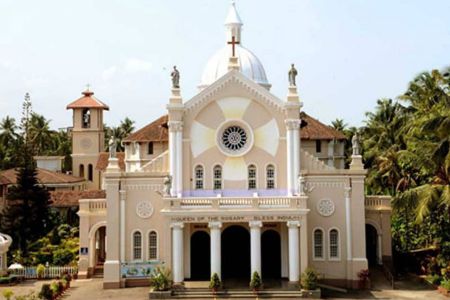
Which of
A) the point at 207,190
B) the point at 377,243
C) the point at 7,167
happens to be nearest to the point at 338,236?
the point at 377,243

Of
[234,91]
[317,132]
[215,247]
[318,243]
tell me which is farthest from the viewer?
[317,132]

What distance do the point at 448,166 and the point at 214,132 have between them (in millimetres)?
12062

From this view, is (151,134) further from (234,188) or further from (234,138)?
(234,188)

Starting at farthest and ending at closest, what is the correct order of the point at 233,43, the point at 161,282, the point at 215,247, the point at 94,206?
1. the point at 233,43
2. the point at 94,206
3. the point at 215,247
4. the point at 161,282

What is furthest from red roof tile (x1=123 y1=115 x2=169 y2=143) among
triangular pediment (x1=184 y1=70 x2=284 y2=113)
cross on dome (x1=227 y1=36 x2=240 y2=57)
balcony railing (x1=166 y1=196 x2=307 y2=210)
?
balcony railing (x1=166 y1=196 x2=307 y2=210)

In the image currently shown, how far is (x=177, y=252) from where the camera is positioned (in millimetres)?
36812

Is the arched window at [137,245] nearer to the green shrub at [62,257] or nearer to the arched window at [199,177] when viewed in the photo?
the arched window at [199,177]

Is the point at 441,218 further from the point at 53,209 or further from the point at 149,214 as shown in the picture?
the point at 53,209

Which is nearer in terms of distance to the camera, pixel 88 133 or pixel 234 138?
pixel 234 138

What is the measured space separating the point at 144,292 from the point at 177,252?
8.26 feet

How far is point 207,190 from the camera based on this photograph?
39.7 meters

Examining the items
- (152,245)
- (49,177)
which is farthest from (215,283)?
(49,177)

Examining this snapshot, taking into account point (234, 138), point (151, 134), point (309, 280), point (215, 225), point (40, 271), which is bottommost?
point (309, 280)

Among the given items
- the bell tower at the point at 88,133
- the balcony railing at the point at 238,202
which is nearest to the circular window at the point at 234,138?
the balcony railing at the point at 238,202
